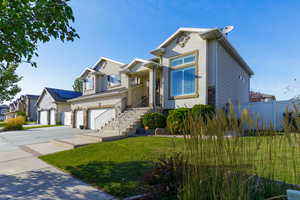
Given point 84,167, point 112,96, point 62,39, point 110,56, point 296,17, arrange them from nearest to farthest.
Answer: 1. point 62,39
2. point 84,167
3. point 296,17
4. point 112,96
5. point 110,56

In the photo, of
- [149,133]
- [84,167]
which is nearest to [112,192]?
[84,167]

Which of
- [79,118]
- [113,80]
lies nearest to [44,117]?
[79,118]

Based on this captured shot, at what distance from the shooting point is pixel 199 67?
1045 cm

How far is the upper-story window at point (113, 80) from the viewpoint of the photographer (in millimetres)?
16859

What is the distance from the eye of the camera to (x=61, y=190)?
138 inches

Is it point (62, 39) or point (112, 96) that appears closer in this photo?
point (62, 39)

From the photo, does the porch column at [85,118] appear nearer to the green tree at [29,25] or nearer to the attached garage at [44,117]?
the green tree at [29,25]

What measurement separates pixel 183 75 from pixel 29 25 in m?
9.16

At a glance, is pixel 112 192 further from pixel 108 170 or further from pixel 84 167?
pixel 84 167

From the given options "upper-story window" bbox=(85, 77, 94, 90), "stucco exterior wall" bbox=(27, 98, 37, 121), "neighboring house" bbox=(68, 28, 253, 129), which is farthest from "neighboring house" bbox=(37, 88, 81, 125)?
"stucco exterior wall" bbox=(27, 98, 37, 121)

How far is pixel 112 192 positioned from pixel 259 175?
262 centimetres

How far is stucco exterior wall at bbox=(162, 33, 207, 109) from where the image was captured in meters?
10.2

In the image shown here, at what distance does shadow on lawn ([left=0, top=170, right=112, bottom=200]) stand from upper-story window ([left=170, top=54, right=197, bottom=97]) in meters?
8.68

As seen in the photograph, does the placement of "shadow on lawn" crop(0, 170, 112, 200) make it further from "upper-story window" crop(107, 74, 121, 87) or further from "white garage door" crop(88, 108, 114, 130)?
"upper-story window" crop(107, 74, 121, 87)
